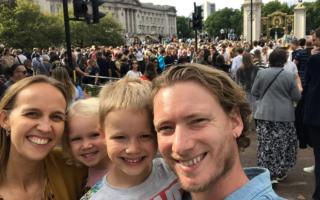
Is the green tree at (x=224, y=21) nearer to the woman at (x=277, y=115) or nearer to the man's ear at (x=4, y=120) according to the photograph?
the woman at (x=277, y=115)

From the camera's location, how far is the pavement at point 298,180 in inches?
231

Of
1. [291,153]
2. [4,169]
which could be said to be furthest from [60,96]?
[291,153]

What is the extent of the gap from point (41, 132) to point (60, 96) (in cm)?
22

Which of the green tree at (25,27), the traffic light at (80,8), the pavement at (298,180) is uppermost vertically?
the green tree at (25,27)

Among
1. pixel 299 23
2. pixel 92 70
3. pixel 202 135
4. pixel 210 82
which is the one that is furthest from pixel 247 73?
pixel 299 23

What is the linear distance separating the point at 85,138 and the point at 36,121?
0.33 metres

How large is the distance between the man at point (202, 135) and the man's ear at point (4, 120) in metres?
0.96

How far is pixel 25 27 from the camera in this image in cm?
5681

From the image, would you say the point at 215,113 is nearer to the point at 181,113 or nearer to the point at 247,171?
the point at 181,113

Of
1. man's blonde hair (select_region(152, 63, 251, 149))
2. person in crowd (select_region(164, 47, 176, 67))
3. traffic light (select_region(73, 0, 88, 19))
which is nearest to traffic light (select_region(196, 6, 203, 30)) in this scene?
person in crowd (select_region(164, 47, 176, 67))

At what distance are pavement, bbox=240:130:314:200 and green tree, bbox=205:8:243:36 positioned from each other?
395ft

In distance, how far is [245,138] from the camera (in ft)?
5.85

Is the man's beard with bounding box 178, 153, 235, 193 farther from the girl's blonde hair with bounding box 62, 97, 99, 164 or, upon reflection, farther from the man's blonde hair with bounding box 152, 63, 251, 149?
the girl's blonde hair with bounding box 62, 97, 99, 164

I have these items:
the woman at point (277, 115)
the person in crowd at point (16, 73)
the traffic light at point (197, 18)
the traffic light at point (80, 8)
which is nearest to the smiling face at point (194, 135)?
A: the woman at point (277, 115)
